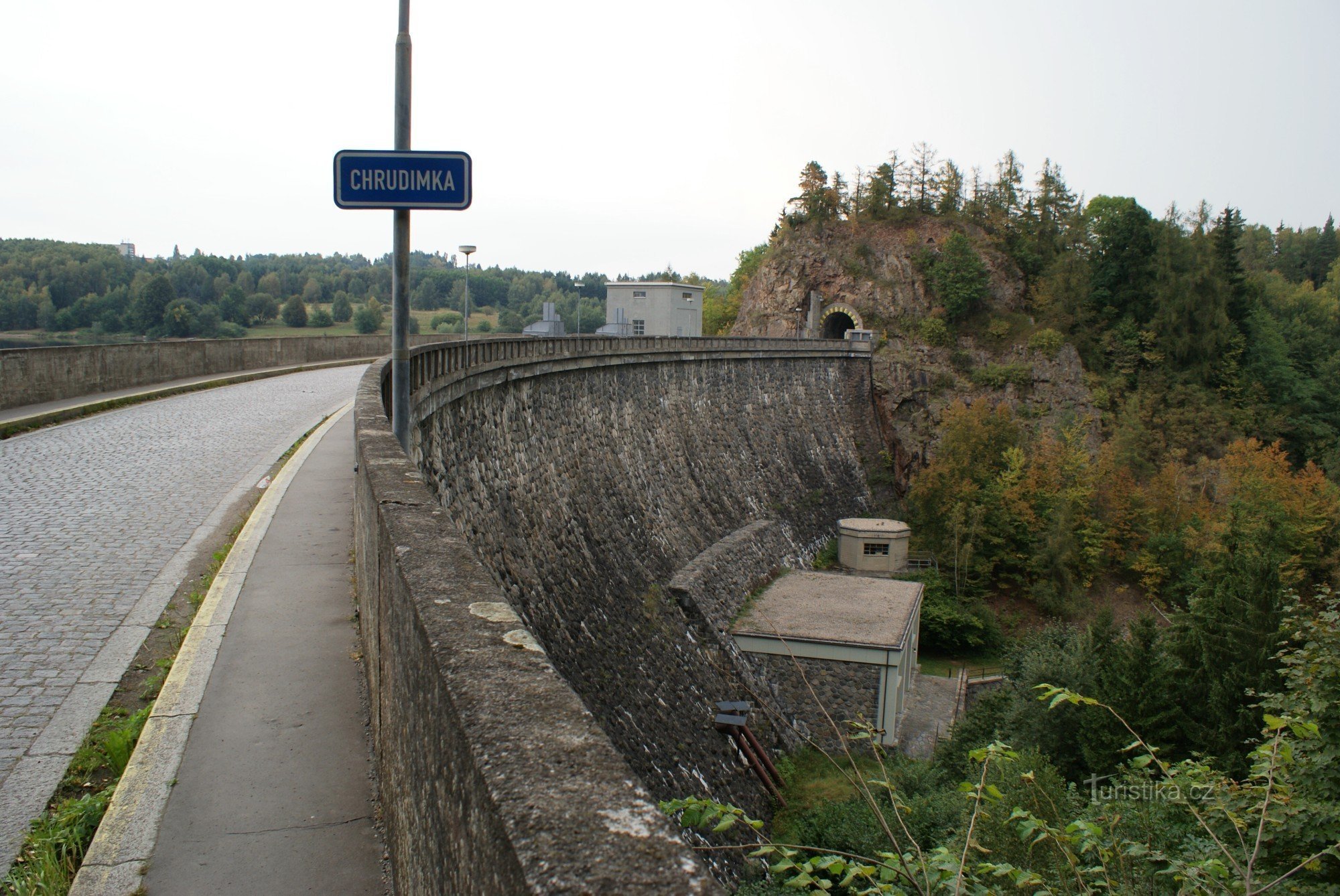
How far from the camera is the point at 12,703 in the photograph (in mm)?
5898

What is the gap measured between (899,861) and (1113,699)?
22.4m

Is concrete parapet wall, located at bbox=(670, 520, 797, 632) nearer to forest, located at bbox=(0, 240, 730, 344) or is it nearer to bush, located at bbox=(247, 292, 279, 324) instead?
forest, located at bbox=(0, 240, 730, 344)

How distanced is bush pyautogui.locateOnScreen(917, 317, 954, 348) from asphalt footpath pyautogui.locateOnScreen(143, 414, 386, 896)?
49474 mm

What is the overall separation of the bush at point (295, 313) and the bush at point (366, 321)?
3774 mm

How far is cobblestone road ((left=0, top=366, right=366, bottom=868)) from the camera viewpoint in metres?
5.75

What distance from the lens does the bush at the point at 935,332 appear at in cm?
5409

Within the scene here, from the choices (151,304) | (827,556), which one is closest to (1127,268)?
(827,556)

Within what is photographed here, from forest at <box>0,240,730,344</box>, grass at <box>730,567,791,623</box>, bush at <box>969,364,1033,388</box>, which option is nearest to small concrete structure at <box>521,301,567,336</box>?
forest at <box>0,240,730,344</box>

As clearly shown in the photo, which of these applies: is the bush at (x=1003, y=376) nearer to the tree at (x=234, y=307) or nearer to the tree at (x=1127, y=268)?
the tree at (x=1127, y=268)

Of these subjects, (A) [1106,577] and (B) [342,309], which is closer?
(A) [1106,577]

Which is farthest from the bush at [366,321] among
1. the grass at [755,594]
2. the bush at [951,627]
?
the grass at [755,594]

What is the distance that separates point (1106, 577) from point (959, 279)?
2130 centimetres

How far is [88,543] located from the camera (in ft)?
31.3

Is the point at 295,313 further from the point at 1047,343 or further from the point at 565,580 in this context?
the point at 565,580
